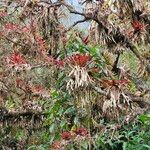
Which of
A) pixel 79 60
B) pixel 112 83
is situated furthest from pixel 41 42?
pixel 79 60

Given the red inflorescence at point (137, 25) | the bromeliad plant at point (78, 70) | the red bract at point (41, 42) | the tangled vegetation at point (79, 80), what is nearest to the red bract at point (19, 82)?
the tangled vegetation at point (79, 80)

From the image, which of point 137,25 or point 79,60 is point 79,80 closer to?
point 79,60

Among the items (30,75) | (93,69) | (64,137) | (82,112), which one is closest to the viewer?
(64,137)

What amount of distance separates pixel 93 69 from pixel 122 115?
66 cm

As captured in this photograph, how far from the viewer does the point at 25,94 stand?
7859 millimetres

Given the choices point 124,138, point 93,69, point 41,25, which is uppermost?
point 41,25

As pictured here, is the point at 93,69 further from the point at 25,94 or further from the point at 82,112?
the point at 25,94

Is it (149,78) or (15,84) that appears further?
(15,84)

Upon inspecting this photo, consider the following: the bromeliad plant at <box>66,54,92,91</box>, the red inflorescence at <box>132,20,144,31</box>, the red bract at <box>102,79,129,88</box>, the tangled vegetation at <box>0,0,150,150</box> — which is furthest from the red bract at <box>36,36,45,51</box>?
the bromeliad plant at <box>66,54,92,91</box>

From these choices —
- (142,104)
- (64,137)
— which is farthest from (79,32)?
(64,137)

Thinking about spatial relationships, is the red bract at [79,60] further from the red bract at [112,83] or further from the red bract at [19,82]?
the red bract at [19,82]

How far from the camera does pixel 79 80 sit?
525cm

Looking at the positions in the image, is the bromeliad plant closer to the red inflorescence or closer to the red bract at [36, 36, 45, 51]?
the red inflorescence

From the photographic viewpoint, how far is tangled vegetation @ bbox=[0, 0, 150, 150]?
5.47 m
